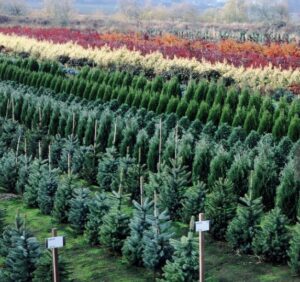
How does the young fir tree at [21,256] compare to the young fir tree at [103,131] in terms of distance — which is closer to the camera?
the young fir tree at [21,256]

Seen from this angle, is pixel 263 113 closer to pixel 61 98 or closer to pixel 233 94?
pixel 233 94

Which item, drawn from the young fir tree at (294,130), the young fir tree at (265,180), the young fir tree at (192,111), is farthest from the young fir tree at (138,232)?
the young fir tree at (192,111)

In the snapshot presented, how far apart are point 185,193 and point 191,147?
2675 millimetres

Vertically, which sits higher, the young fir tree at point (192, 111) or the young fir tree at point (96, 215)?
the young fir tree at point (192, 111)

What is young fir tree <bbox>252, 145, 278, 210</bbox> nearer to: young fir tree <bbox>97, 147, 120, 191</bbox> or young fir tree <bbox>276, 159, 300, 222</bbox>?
young fir tree <bbox>276, 159, 300, 222</bbox>

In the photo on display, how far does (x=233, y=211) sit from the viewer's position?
34.3ft

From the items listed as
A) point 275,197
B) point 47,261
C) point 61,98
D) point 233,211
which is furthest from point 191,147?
point 61,98

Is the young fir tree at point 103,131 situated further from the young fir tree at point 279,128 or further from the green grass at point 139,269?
the green grass at point 139,269

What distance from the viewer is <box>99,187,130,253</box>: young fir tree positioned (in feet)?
31.6

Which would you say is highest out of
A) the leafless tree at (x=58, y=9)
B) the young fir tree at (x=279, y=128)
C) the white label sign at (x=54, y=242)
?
the leafless tree at (x=58, y=9)

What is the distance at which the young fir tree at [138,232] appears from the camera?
9.19 m

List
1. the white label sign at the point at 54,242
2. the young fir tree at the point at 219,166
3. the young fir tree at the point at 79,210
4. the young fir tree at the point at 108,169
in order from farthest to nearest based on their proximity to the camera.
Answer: the young fir tree at the point at 108,169 → the young fir tree at the point at 219,166 → the young fir tree at the point at 79,210 → the white label sign at the point at 54,242

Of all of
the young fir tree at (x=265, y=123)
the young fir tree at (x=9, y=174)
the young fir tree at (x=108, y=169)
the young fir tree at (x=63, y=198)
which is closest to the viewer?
the young fir tree at (x=63, y=198)

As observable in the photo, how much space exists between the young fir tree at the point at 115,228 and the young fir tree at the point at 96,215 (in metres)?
0.29
